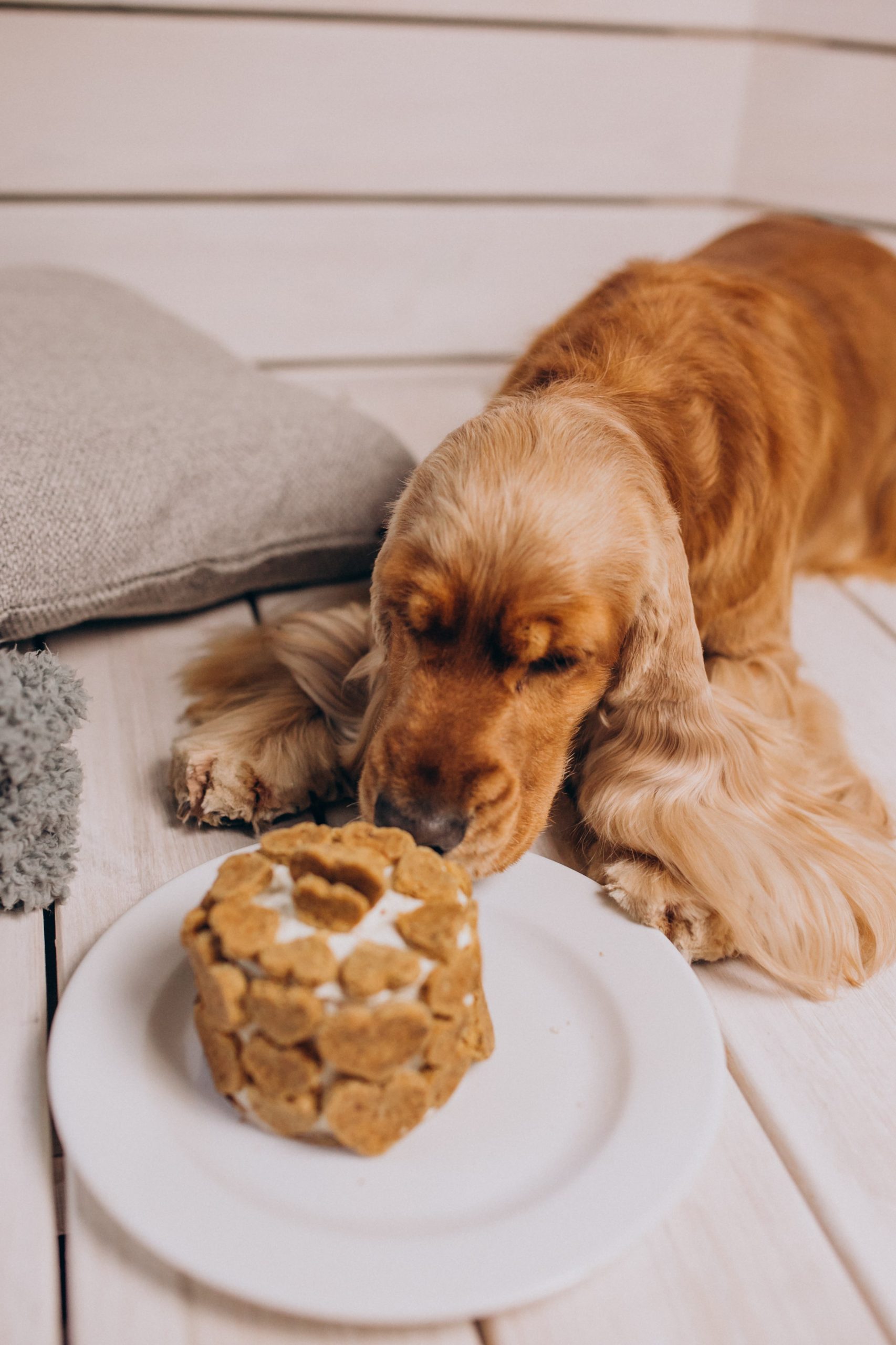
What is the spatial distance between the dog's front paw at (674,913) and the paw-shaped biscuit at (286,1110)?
0.48 m

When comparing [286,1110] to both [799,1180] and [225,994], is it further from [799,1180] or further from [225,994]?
[799,1180]

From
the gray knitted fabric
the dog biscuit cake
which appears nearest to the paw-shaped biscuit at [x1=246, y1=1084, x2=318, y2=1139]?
the dog biscuit cake

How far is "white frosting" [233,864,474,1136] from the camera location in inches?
38.6

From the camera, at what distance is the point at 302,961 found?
0.98 m

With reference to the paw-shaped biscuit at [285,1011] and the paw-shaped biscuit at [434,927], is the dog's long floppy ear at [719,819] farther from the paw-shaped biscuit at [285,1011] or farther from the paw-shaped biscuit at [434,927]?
the paw-shaped biscuit at [285,1011]

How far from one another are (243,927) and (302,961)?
7 centimetres

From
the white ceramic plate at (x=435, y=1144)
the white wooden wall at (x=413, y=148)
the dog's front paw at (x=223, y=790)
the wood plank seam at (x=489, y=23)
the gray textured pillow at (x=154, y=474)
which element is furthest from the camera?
the white wooden wall at (x=413, y=148)

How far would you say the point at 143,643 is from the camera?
6.16ft

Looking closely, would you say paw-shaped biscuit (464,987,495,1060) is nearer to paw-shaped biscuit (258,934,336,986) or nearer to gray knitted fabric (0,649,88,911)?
paw-shaped biscuit (258,934,336,986)

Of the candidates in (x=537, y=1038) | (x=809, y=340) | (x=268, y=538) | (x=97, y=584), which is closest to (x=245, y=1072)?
(x=537, y=1038)

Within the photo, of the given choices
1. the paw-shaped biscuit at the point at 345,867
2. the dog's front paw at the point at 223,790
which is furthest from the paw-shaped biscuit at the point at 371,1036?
the dog's front paw at the point at 223,790

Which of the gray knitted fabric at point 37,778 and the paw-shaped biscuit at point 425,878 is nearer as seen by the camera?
the paw-shaped biscuit at point 425,878

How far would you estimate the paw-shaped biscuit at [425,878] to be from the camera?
1.06 m

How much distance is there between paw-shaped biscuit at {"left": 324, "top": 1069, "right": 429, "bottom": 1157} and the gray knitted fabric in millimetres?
506
